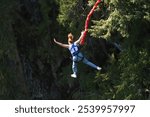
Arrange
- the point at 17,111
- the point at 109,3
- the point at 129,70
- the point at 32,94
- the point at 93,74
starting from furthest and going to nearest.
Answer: the point at 32,94 → the point at 93,74 → the point at 129,70 → the point at 109,3 → the point at 17,111

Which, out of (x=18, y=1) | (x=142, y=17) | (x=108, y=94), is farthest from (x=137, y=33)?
(x=18, y=1)

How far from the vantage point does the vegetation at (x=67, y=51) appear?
972 inches

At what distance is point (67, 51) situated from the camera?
2934cm

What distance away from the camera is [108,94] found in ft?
87.8

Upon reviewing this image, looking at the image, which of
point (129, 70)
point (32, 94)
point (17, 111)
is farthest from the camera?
point (32, 94)

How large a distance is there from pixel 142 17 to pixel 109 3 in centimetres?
130

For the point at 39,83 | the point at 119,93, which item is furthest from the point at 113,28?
the point at 39,83

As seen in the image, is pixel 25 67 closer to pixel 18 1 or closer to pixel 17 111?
pixel 18 1

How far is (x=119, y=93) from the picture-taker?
86.2ft

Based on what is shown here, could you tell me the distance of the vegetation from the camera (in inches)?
972

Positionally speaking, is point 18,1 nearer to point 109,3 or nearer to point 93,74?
point 93,74

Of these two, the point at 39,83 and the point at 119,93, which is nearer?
the point at 119,93

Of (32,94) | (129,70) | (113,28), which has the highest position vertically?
(113,28)

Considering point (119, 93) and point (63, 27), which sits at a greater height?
point (63, 27)
